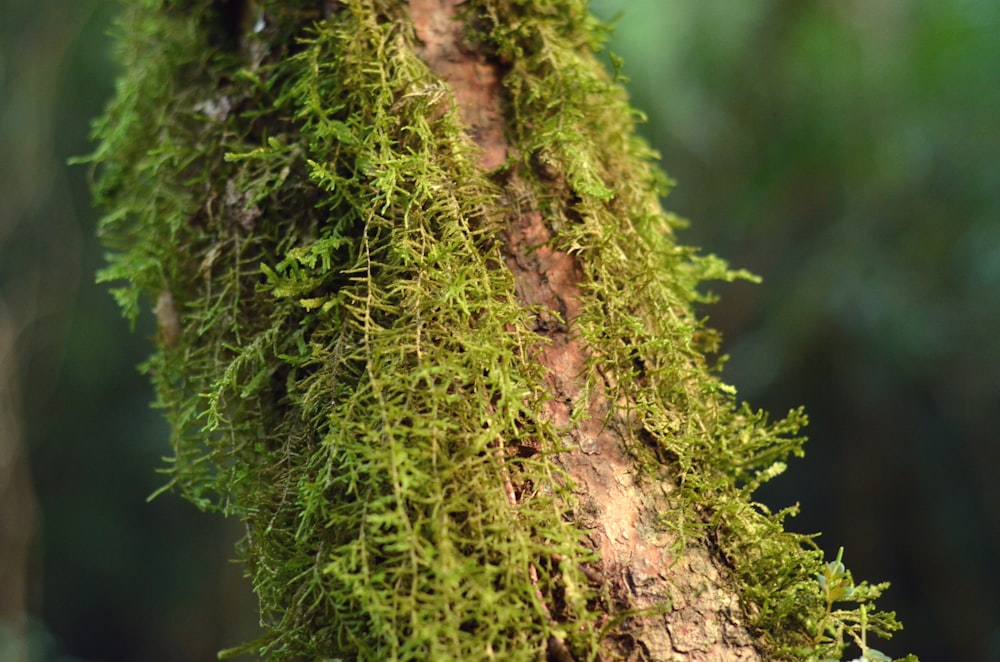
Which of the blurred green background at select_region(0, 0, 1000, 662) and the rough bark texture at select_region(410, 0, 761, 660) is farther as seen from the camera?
the blurred green background at select_region(0, 0, 1000, 662)

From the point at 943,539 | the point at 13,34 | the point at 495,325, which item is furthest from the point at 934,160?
the point at 13,34

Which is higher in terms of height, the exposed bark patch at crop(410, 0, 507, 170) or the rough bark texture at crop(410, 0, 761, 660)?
the exposed bark patch at crop(410, 0, 507, 170)

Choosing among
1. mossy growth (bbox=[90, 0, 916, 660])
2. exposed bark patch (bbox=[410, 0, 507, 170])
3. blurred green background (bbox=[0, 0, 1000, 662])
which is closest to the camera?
mossy growth (bbox=[90, 0, 916, 660])

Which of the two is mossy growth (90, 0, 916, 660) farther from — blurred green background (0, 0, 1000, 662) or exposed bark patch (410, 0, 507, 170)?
blurred green background (0, 0, 1000, 662)

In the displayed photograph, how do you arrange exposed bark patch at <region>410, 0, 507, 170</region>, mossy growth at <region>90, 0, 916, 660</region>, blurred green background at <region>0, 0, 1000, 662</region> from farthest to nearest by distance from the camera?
blurred green background at <region>0, 0, 1000, 662</region> → exposed bark patch at <region>410, 0, 507, 170</region> → mossy growth at <region>90, 0, 916, 660</region>

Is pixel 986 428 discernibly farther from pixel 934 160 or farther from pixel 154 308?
pixel 154 308

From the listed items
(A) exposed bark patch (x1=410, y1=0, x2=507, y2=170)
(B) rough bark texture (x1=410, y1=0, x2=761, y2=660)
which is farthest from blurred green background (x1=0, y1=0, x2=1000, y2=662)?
(B) rough bark texture (x1=410, y1=0, x2=761, y2=660)

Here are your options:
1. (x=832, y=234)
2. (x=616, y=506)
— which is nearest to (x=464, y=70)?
(x=616, y=506)

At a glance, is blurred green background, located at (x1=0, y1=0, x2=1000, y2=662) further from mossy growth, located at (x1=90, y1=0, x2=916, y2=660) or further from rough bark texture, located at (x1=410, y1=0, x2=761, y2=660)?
rough bark texture, located at (x1=410, y1=0, x2=761, y2=660)
